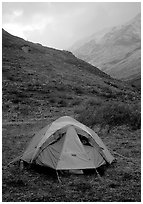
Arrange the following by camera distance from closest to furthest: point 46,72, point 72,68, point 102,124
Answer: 1. point 102,124
2. point 46,72
3. point 72,68

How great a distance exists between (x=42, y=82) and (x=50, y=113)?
54.9 ft

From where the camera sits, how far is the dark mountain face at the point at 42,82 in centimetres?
3775

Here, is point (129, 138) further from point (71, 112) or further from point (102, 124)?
point (71, 112)

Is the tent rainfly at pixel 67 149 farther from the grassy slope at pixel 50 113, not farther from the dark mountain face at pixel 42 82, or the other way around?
the dark mountain face at pixel 42 82

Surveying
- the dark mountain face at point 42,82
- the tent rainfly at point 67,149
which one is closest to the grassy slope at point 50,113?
the dark mountain face at point 42,82

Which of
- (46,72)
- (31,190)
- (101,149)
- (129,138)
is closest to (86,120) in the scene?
(129,138)

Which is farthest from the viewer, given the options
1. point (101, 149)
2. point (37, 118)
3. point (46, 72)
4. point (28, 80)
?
point (46, 72)

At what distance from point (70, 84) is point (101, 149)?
35569 millimetres

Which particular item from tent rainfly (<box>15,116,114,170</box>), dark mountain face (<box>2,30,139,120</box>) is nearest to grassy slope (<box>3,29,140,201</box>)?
dark mountain face (<box>2,30,139,120</box>)

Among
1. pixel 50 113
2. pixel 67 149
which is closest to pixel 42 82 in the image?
pixel 50 113

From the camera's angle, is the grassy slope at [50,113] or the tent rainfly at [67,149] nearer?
the grassy slope at [50,113]

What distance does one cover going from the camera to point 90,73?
62250 millimetres

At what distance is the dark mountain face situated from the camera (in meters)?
37.8

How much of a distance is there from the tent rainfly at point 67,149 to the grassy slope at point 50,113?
0.59 metres
